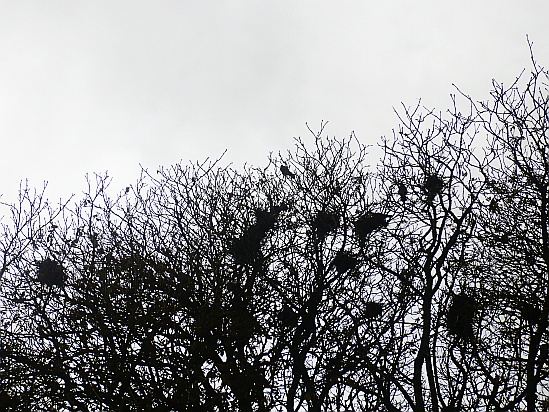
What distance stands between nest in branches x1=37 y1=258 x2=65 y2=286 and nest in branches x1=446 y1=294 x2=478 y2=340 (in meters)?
5.35

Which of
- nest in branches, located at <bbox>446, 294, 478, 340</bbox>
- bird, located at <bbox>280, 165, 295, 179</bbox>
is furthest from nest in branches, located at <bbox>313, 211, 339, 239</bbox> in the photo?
nest in branches, located at <bbox>446, 294, 478, 340</bbox>

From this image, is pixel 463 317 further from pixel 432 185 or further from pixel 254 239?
pixel 254 239

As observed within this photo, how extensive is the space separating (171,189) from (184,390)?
15.2ft

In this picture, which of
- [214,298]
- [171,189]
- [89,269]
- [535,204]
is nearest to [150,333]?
[214,298]

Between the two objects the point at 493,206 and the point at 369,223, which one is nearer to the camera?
the point at 493,206

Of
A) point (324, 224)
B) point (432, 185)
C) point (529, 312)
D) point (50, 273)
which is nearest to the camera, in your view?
point (529, 312)

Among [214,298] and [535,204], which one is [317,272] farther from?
[535,204]

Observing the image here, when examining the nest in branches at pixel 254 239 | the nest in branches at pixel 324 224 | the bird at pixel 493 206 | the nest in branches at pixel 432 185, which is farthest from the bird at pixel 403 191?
the nest in branches at pixel 254 239

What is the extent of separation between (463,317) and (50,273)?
5.61 metres

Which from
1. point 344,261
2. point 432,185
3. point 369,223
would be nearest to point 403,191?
point 432,185

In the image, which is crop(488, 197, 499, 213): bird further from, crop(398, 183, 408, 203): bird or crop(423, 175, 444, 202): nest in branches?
crop(398, 183, 408, 203): bird

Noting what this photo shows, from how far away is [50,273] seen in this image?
9289 mm

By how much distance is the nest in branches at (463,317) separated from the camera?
7.41 m

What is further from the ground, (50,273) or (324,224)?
(324,224)
